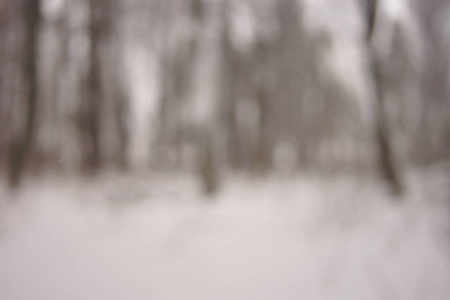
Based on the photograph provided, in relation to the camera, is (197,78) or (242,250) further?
(197,78)

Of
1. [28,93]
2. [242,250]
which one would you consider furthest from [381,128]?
[28,93]

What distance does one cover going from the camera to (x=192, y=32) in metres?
7.25

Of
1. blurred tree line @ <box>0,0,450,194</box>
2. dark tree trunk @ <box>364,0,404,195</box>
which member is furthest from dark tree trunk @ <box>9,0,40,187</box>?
dark tree trunk @ <box>364,0,404,195</box>

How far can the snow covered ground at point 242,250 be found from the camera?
93.7 inches

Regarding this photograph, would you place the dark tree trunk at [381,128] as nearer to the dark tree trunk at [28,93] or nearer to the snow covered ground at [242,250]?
the snow covered ground at [242,250]

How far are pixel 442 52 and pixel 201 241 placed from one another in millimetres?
4073

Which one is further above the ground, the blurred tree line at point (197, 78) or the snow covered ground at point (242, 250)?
the blurred tree line at point (197, 78)

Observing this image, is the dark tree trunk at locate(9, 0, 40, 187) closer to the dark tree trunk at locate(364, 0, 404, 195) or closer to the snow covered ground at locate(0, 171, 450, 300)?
the snow covered ground at locate(0, 171, 450, 300)

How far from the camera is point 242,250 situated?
3301 millimetres

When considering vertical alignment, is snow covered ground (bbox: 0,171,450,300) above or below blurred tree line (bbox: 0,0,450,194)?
below

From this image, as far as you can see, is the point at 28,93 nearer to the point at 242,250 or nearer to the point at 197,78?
the point at 197,78

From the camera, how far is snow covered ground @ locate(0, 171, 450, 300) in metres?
2.38

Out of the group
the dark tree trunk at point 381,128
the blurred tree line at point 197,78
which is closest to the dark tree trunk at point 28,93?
the blurred tree line at point 197,78

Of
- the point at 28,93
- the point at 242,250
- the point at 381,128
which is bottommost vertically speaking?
the point at 242,250
